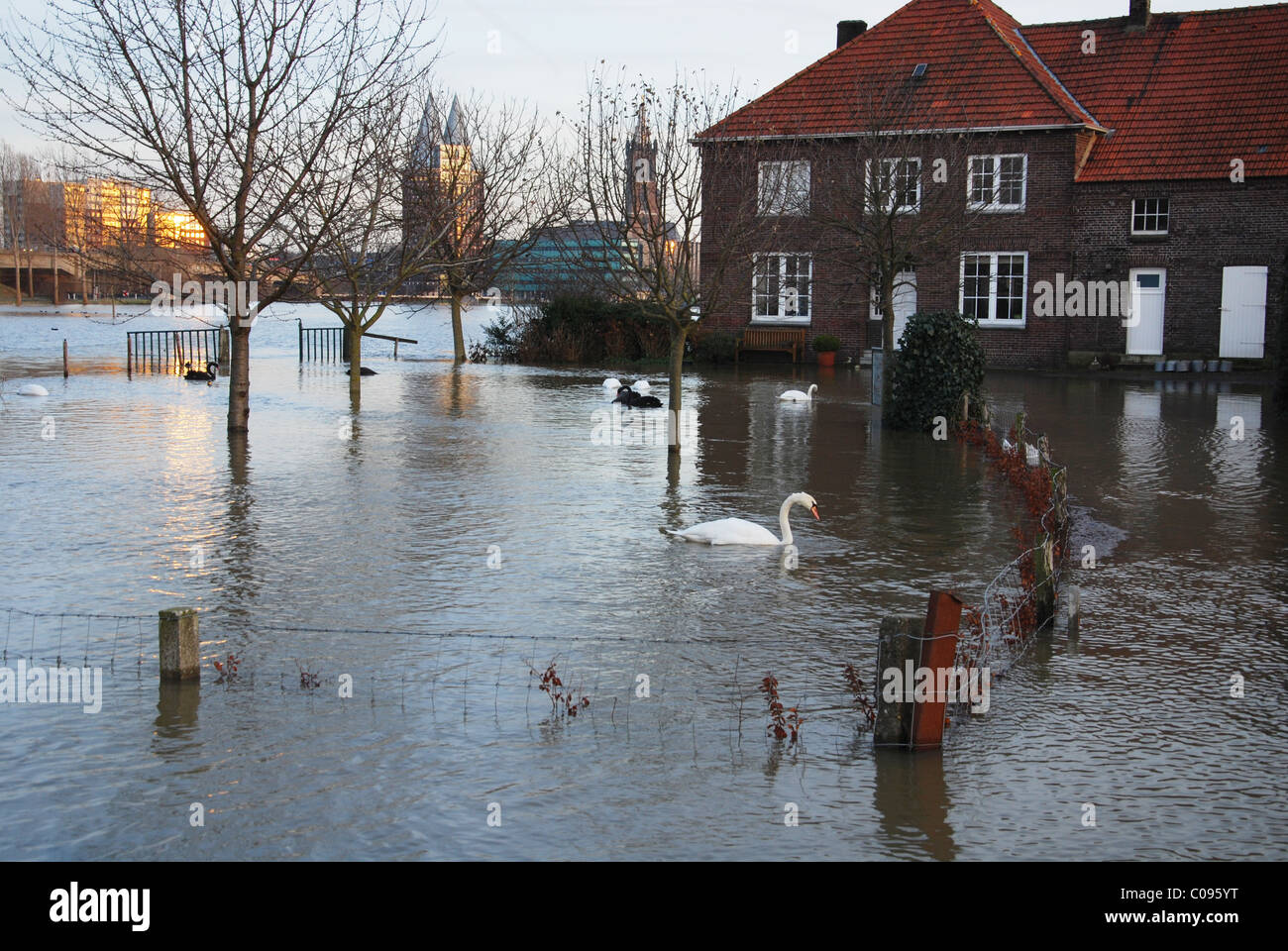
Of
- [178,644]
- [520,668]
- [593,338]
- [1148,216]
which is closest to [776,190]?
[520,668]

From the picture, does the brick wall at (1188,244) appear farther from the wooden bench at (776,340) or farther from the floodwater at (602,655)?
the floodwater at (602,655)

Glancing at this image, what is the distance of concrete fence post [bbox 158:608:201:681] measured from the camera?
7.89 m

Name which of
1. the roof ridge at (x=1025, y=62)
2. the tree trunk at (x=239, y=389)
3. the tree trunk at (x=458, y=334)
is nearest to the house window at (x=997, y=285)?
the roof ridge at (x=1025, y=62)

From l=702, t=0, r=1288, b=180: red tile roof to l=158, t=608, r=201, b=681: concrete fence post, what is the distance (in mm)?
27653

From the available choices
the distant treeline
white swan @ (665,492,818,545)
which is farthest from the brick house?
white swan @ (665,492,818,545)

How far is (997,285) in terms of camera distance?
3650 cm

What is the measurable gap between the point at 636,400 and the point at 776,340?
44.0 ft

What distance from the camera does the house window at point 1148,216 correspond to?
3522 centimetres

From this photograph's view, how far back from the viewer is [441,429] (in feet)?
70.6
